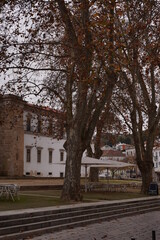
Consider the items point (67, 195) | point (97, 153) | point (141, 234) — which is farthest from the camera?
point (97, 153)

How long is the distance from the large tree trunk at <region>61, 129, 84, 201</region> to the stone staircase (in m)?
1.82

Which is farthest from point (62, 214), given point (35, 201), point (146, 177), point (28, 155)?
point (28, 155)

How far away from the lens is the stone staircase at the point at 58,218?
11.4 meters

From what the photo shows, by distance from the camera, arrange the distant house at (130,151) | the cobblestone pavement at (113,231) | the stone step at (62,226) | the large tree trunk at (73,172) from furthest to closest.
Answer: the distant house at (130,151) → the large tree trunk at (73,172) → the cobblestone pavement at (113,231) → the stone step at (62,226)

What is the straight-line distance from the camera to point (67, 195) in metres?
18.5

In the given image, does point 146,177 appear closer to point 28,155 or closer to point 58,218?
point 58,218

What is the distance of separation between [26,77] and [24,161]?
3589 centimetres

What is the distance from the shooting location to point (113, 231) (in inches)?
507

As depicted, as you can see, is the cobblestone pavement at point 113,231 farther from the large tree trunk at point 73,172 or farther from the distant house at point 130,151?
the distant house at point 130,151

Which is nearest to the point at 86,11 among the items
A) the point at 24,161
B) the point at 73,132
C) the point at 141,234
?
the point at 73,132

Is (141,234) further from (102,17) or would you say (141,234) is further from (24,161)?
(24,161)

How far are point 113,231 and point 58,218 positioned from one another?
2.09m

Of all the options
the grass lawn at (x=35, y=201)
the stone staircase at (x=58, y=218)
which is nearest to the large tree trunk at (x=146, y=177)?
the grass lawn at (x=35, y=201)

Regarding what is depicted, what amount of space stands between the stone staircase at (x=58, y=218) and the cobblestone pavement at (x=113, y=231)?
1.13 ft
